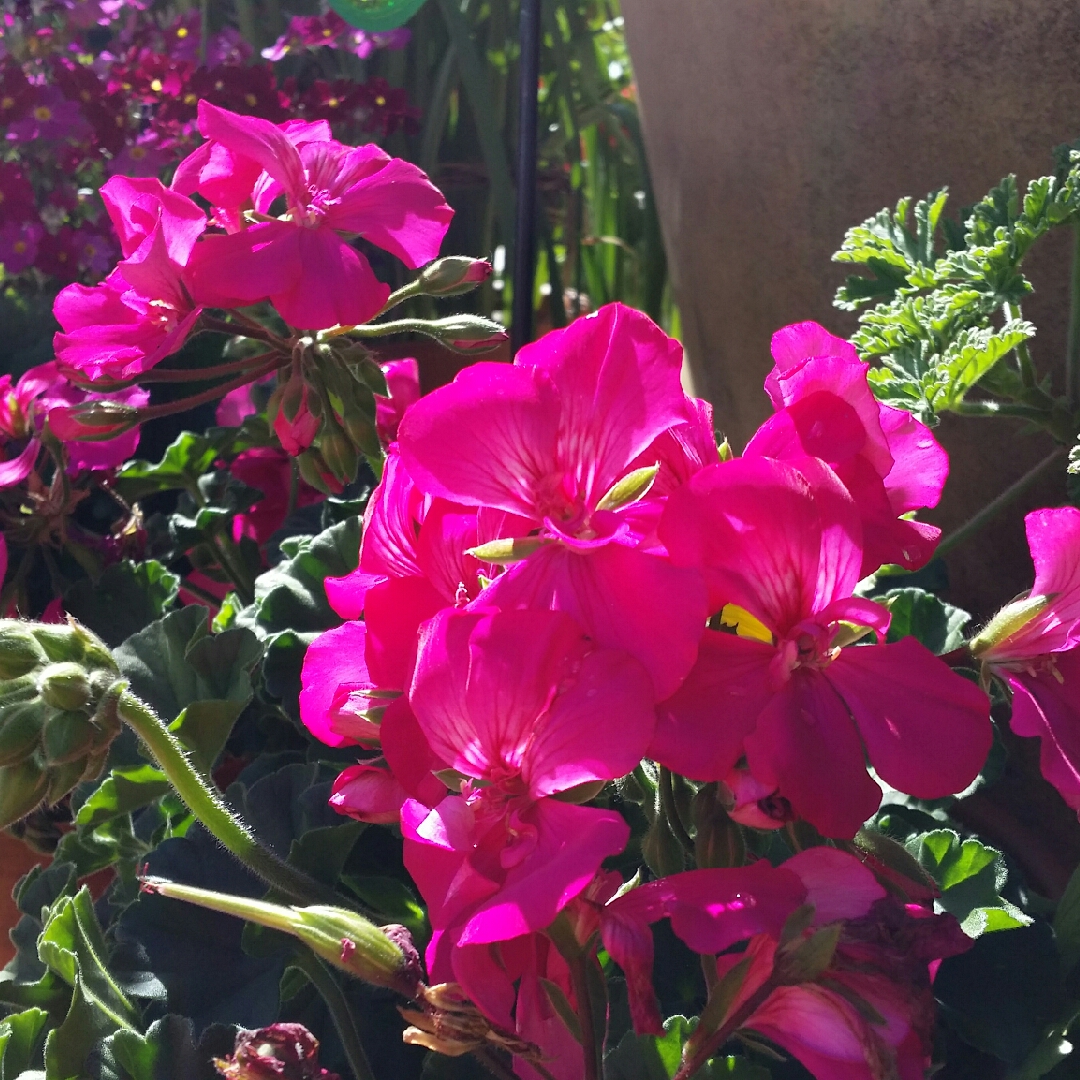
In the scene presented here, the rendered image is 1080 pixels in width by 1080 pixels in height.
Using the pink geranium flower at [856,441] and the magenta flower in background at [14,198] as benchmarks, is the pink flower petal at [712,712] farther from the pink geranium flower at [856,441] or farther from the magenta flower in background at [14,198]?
the magenta flower in background at [14,198]

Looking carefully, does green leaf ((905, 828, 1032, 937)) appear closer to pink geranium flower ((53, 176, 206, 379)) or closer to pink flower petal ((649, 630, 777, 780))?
pink flower petal ((649, 630, 777, 780))

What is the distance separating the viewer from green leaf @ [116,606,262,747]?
0.76 m

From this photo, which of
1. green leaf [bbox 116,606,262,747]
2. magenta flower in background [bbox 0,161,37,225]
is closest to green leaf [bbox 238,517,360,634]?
green leaf [bbox 116,606,262,747]

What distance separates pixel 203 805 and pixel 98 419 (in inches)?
13.1

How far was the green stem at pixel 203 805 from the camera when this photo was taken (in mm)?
423

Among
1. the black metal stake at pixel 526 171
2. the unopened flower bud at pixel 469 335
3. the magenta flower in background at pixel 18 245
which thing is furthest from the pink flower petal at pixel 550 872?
the magenta flower in background at pixel 18 245

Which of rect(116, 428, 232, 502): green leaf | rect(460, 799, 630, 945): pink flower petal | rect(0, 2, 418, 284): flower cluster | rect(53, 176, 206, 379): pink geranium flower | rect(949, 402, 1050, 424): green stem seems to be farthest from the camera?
rect(0, 2, 418, 284): flower cluster

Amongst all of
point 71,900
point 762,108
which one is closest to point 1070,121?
point 762,108

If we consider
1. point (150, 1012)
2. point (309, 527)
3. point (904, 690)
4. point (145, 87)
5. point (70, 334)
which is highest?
point (145, 87)

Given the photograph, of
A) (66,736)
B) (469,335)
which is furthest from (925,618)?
(66,736)

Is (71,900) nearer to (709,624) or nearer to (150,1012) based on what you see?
(150,1012)

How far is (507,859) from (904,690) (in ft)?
0.44

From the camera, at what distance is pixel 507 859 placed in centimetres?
33

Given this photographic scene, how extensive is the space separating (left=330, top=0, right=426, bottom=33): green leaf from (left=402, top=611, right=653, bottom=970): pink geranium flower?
0.62 metres
